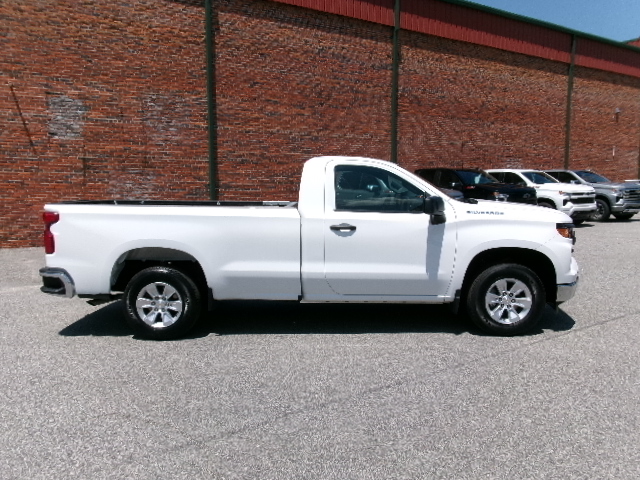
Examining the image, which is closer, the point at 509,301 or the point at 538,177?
the point at 509,301

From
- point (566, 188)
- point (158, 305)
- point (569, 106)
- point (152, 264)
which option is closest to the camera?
point (158, 305)

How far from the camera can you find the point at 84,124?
36.1ft

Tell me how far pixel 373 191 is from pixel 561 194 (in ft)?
37.9

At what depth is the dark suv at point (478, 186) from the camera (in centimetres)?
1342

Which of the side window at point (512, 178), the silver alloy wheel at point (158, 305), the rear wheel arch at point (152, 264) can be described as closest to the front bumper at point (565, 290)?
the rear wheel arch at point (152, 264)

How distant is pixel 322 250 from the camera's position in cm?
499

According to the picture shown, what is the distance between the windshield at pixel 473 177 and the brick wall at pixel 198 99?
2259 mm

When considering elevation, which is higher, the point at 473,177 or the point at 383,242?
the point at 473,177

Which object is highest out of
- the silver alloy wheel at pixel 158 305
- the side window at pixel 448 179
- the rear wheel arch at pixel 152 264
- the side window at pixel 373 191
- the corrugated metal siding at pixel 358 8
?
the corrugated metal siding at pixel 358 8

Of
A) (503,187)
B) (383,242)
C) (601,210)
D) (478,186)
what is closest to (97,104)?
(383,242)

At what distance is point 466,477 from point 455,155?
1565cm

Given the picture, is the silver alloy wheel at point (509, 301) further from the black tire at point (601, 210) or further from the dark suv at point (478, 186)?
the black tire at point (601, 210)

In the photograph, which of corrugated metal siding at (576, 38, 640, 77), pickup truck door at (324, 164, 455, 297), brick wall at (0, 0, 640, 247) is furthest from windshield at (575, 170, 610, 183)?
pickup truck door at (324, 164, 455, 297)

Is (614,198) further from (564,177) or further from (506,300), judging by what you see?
(506,300)
